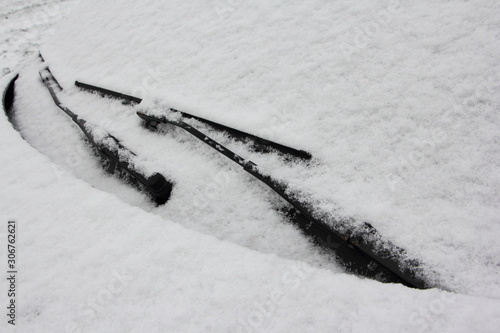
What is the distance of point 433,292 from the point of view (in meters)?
1.13

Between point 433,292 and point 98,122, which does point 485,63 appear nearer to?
point 433,292

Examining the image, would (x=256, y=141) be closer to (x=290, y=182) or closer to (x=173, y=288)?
(x=290, y=182)

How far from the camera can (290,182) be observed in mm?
1736

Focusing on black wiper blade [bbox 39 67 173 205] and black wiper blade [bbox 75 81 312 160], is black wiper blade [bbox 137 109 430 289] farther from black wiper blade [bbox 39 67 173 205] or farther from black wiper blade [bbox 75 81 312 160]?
black wiper blade [bbox 39 67 173 205]

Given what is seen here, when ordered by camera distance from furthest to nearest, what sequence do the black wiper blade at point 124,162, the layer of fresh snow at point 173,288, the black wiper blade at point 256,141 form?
the black wiper blade at point 124,162, the black wiper blade at point 256,141, the layer of fresh snow at point 173,288

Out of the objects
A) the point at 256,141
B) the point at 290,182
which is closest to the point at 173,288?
the point at 290,182

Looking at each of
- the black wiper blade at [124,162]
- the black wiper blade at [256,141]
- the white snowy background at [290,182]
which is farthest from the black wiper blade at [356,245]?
the black wiper blade at [124,162]

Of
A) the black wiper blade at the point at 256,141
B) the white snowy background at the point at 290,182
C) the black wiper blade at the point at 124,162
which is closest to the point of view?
the white snowy background at the point at 290,182

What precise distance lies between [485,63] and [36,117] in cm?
436

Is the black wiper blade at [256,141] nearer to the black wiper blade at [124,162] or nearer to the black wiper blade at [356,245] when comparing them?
the black wiper blade at [356,245]

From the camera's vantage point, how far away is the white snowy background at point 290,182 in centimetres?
126

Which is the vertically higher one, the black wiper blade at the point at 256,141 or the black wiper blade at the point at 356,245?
the black wiper blade at the point at 256,141

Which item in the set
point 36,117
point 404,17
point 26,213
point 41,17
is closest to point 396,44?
point 404,17

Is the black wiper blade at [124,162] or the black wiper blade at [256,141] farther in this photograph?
the black wiper blade at [124,162]
